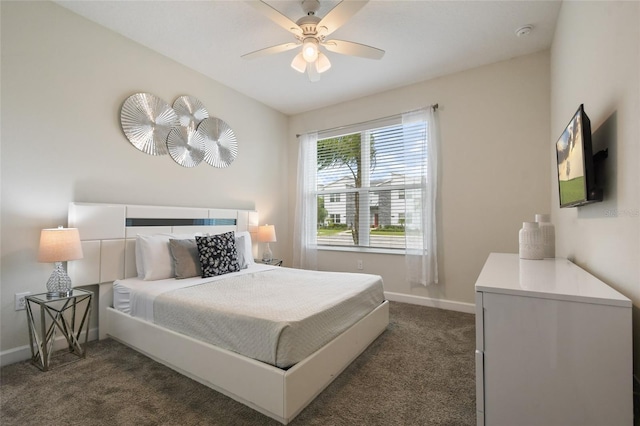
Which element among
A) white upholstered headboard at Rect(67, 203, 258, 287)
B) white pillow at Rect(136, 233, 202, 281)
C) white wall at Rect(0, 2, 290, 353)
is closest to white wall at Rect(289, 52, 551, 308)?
white pillow at Rect(136, 233, 202, 281)

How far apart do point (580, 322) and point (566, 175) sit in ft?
3.76

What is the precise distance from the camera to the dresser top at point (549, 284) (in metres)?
0.98

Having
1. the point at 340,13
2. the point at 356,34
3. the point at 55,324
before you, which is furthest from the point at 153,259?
the point at 356,34

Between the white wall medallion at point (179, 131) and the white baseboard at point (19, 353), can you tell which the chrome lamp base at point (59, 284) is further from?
the white wall medallion at point (179, 131)

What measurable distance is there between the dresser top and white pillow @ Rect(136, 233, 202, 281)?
2.55 m

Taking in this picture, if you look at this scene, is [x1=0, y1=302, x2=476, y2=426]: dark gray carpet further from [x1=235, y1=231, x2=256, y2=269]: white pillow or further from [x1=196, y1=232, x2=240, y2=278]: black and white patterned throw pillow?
[x1=235, y1=231, x2=256, y2=269]: white pillow

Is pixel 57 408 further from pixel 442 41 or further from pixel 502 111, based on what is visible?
pixel 502 111

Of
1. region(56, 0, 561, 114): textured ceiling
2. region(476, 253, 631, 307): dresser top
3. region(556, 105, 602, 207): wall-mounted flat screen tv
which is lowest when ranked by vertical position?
region(476, 253, 631, 307): dresser top

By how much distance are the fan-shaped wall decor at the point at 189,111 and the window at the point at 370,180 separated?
5.87ft

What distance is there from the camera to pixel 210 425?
1.49 meters

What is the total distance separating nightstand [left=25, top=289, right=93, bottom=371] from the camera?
2.04 meters

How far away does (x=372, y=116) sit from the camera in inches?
158

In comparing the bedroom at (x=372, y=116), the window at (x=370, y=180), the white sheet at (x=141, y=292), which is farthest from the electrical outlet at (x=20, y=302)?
the window at (x=370, y=180)

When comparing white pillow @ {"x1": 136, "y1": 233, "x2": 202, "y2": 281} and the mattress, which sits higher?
white pillow @ {"x1": 136, "y1": 233, "x2": 202, "y2": 281}
